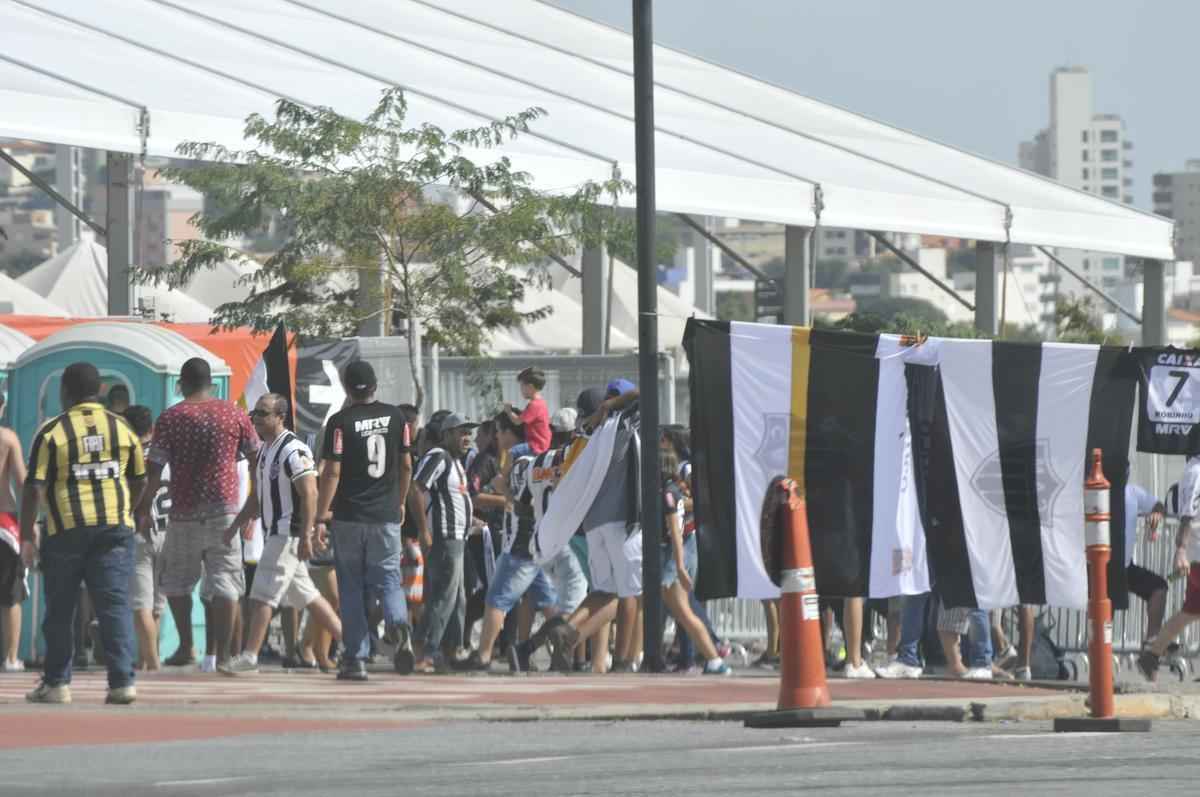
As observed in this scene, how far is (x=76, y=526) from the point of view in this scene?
488 inches

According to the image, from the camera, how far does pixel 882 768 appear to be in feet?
30.7

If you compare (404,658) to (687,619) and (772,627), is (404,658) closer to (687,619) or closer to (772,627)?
(687,619)

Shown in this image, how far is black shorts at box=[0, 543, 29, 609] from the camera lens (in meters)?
14.5

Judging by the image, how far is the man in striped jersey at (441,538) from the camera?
15570mm

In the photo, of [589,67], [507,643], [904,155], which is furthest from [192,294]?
[507,643]

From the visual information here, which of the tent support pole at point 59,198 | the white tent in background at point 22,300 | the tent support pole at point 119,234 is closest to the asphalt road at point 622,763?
the tent support pole at point 119,234

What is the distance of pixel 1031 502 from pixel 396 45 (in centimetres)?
1799

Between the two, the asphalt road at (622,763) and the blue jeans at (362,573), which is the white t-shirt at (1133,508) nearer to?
the asphalt road at (622,763)

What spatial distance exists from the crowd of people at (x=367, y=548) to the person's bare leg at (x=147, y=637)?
14mm

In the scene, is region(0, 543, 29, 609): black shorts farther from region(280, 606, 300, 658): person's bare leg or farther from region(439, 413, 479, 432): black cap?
region(439, 413, 479, 432): black cap

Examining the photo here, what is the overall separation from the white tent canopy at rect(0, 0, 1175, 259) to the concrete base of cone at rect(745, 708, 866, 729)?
1111 cm

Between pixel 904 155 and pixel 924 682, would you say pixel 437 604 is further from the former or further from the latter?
pixel 904 155

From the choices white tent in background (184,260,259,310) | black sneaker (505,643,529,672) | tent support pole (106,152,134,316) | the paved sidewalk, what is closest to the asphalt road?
the paved sidewalk

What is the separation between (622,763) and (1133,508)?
6873 mm
